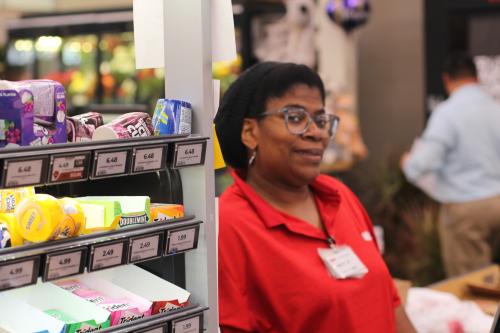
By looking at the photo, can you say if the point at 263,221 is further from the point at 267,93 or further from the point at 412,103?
the point at 412,103

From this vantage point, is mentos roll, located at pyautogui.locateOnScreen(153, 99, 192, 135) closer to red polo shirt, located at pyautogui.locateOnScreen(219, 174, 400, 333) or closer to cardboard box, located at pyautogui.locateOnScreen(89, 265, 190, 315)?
cardboard box, located at pyautogui.locateOnScreen(89, 265, 190, 315)

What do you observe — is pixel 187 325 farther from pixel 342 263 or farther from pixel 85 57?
pixel 85 57

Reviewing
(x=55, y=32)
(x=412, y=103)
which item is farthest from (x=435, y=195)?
(x=55, y=32)

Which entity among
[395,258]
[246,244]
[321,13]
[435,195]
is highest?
[321,13]

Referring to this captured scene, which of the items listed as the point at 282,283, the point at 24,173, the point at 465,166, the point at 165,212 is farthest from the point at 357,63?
the point at 24,173

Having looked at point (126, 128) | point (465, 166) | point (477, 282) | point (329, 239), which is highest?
point (126, 128)

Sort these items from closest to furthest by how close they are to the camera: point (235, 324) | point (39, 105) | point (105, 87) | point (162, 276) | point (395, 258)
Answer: point (39, 105) < point (162, 276) < point (235, 324) < point (395, 258) < point (105, 87)

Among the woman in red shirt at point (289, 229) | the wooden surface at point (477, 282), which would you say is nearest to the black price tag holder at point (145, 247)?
the woman in red shirt at point (289, 229)

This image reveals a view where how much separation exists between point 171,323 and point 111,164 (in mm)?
356

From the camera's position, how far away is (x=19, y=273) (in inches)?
57.1

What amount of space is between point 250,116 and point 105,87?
749 centimetres

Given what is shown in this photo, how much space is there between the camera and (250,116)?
267 centimetres

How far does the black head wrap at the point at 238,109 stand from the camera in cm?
266

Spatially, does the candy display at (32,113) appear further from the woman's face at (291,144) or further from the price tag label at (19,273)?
the woman's face at (291,144)
